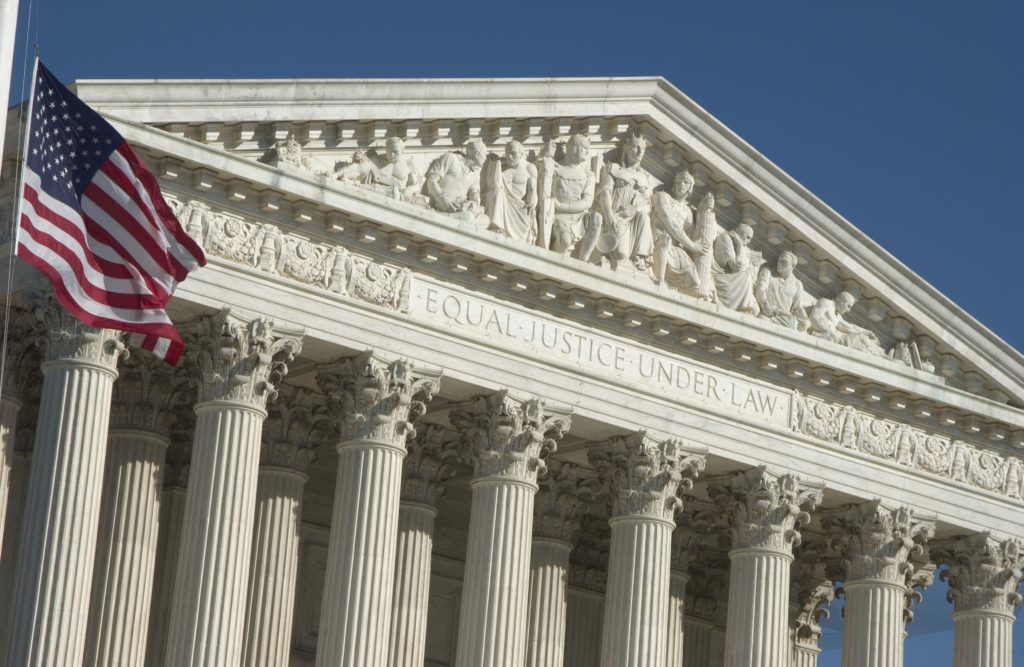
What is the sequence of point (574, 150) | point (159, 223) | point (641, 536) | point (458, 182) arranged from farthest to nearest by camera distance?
point (574, 150) → point (641, 536) → point (458, 182) → point (159, 223)

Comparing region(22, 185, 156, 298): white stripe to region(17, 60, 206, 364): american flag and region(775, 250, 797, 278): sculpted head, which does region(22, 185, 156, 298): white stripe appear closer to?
region(17, 60, 206, 364): american flag

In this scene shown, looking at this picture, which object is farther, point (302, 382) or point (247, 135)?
point (302, 382)

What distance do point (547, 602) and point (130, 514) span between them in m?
11.6

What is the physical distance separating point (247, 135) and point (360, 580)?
31.6ft

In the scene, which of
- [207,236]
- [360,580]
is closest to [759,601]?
[360,580]

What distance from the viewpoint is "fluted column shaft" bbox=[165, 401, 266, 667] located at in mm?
46906

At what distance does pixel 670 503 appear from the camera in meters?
54.5

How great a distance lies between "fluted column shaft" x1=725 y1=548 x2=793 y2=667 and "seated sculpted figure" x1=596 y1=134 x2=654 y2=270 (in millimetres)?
7570

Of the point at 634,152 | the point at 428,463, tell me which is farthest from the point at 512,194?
the point at 428,463

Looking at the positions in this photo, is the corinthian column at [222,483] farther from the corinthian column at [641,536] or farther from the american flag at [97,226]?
the corinthian column at [641,536]

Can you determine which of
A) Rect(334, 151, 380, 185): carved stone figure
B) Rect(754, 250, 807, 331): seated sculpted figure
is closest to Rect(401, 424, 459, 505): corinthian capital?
Rect(334, 151, 380, 185): carved stone figure

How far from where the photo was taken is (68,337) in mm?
46656

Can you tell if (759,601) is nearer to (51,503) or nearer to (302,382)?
(302,382)

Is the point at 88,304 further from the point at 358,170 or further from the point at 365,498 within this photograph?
the point at 358,170
